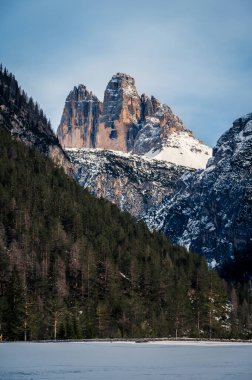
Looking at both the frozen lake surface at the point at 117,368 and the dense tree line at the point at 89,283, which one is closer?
the frozen lake surface at the point at 117,368

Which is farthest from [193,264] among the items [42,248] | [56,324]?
[56,324]

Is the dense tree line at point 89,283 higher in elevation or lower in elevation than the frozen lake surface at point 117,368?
higher

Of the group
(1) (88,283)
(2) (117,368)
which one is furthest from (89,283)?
(2) (117,368)

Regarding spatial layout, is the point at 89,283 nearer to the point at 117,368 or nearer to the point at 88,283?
the point at 88,283

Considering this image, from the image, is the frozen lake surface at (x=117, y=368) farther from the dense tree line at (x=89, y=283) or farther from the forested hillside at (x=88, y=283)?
the forested hillside at (x=88, y=283)

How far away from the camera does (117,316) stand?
5576 inches

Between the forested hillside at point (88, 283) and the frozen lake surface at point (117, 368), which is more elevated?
the forested hillside at point (88, 283)

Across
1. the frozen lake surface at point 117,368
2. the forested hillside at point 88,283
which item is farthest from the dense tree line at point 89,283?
the frozen lake surface at point 117,368

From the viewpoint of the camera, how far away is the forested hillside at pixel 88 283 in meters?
121

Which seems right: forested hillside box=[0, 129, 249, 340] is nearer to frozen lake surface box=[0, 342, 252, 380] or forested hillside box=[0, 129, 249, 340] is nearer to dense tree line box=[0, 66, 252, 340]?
dense tree line box=[0, 66, 252, 340]

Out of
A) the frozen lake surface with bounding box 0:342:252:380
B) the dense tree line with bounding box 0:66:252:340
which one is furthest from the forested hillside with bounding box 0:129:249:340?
the frozen lake surface with bounding box 0:342:252:380

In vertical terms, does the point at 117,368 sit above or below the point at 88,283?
below

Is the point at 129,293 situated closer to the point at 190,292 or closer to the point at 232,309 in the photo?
the point at 190,292

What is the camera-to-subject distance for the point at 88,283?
153625 mm
